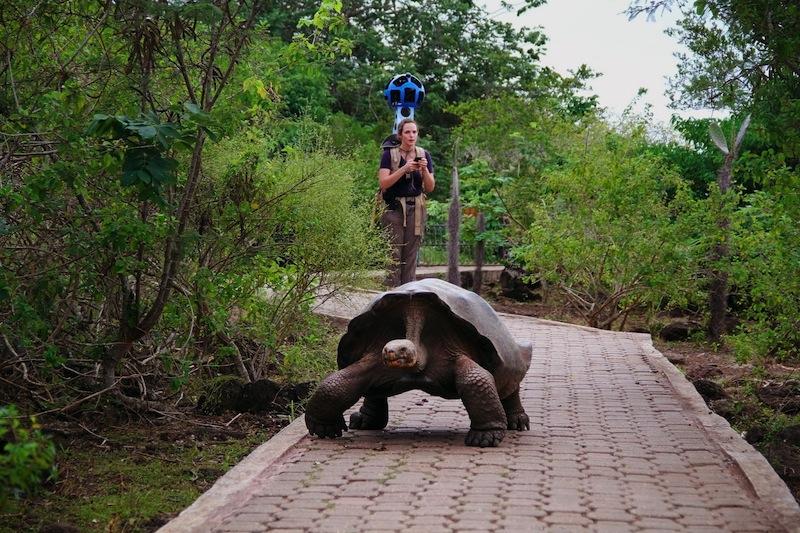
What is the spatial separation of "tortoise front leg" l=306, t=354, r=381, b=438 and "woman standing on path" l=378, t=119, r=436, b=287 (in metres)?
4.42

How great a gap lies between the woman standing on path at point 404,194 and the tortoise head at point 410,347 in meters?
4.34

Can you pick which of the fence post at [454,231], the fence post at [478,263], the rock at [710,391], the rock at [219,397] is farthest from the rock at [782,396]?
the fence post at [478,263]

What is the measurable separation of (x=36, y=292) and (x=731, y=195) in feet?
29.5

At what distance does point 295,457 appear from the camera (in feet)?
20.6

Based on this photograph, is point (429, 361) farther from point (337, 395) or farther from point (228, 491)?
point (228, 491)

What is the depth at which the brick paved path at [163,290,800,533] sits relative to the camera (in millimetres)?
4891

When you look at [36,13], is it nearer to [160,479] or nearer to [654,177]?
[160,479]

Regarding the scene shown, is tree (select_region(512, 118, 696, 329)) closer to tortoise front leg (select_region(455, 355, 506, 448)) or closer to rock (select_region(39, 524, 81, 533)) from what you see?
tortoise front leg (select_region(455, 355, 506, 448))

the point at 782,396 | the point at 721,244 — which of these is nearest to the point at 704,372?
the point at 782,396

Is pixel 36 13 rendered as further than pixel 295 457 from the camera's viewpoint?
Yes

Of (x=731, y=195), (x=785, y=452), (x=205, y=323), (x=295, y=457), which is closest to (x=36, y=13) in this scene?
(x=205, y=323)

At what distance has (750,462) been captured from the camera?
605 cm

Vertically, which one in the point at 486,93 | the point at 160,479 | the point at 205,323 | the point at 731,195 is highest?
the point at 486,93

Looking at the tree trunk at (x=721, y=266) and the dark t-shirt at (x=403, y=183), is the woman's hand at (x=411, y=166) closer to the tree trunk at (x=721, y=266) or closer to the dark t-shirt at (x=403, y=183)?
the dark t-shirt at (x=403, y=183)
